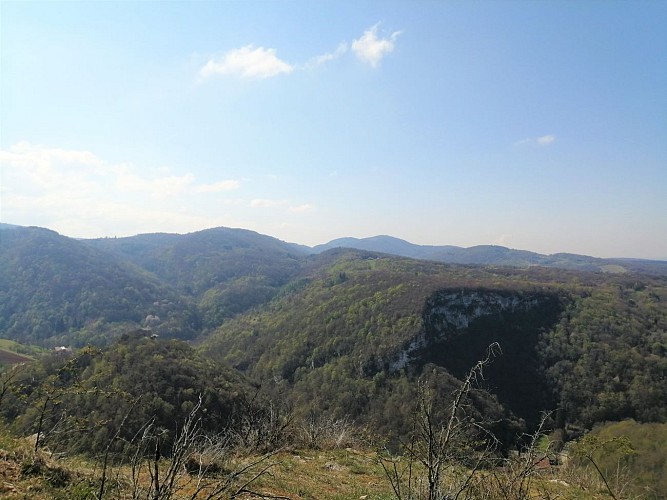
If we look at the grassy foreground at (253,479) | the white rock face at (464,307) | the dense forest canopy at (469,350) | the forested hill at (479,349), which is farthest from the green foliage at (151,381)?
the white rock face at (464,307)

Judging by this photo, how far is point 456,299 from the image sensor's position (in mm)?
126000

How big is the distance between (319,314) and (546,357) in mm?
77711

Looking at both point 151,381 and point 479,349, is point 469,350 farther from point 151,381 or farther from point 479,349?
point 151,381

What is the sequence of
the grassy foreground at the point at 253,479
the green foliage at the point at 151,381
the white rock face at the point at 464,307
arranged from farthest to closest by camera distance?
the white rock face at the point at 464,307, the green foliage at the point at 151,381, the grassy foreground at the point at 253,479

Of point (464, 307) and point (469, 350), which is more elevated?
point (464, 307)

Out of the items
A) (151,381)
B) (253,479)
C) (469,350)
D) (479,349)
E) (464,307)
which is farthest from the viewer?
(464,307)

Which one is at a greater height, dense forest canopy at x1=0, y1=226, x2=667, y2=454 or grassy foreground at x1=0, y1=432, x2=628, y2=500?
grassy foreground at x1=0, y1=432, x2=628, y2=500

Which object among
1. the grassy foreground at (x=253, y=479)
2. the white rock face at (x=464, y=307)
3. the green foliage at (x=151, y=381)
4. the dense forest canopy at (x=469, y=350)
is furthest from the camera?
the white rock face at (x=464, y=307)

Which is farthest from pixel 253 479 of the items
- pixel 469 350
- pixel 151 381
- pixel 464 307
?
pixel 464 307

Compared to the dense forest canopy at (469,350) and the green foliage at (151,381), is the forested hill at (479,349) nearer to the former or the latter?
the dense forest canopy at (469,350)

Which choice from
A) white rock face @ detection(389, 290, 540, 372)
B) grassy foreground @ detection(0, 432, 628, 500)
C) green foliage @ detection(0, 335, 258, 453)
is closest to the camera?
grassy foreground @ detection(0, 432, 628, 500)

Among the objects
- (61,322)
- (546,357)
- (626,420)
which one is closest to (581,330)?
(546,357)

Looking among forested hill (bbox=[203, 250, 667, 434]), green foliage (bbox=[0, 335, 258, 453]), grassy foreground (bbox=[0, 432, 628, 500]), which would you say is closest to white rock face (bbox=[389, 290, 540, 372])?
forested hill (bbox=[203, 250, 667, 434])

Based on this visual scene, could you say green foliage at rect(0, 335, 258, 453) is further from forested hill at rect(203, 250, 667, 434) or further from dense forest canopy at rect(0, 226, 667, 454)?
forested hill at rect(203, 250, 667, 434)
